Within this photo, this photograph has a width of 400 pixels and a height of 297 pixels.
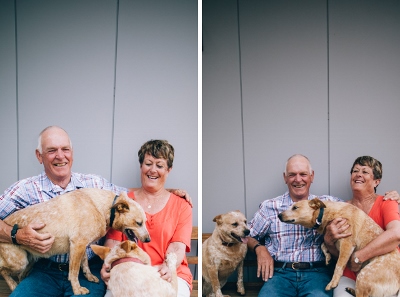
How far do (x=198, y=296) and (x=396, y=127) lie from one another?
6.19ft

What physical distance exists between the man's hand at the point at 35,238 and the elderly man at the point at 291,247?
1.34 meters

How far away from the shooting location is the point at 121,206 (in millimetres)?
3004

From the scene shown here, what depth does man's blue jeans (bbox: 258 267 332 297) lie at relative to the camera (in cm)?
311

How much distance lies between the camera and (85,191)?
3.05 metres

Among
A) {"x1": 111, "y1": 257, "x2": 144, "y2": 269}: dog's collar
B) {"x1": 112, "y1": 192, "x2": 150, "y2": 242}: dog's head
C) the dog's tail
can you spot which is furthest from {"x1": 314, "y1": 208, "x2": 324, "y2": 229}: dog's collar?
{"x1": 111, "y1": 257, "x2": 144, "y2": 269}: dog's collar

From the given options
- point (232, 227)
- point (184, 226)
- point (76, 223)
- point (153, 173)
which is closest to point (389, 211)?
point (232, 227)

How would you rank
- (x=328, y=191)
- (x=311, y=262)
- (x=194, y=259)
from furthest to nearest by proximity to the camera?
(x=328, y=191), (x=194, y=259), (x=311, y=262)

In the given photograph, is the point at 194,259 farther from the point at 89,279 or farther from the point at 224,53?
the point at 224,53

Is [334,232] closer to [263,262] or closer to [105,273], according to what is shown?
[263,262]

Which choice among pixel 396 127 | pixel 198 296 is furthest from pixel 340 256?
pixel 396 127

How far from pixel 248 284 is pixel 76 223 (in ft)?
4.38

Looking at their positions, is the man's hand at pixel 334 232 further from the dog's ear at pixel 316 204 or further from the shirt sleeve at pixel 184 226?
the shirt sleeve at pixel 184 226

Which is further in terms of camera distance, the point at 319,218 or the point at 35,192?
the point at 319,218

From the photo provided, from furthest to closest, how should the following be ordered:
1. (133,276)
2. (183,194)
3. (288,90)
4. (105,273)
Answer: (288,90) → (183,194) → (105,273) → (133,276)
